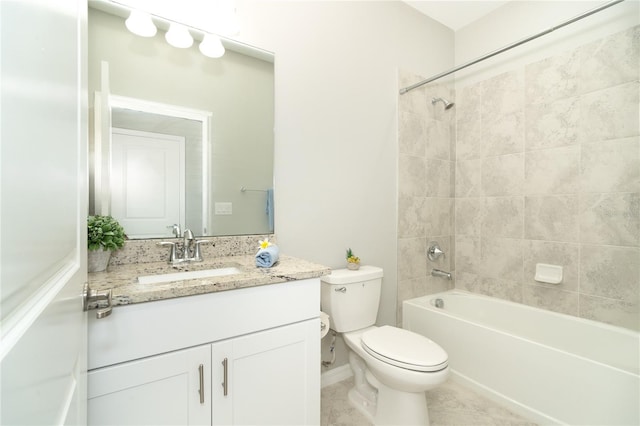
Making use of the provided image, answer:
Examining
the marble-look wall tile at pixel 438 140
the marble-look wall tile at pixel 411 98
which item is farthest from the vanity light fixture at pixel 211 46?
the marble-look wall tile at pixel 438 140

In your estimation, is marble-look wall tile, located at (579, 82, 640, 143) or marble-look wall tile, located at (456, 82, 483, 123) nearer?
marble-look wall tile, located at (579, 82, 640, 143)

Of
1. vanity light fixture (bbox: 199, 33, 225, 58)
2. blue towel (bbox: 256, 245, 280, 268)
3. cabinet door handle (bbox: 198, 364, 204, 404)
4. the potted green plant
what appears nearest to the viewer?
cabinet door handle (bbox: 198, 364, 204, 404)

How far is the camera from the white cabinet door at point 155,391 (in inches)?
33.9

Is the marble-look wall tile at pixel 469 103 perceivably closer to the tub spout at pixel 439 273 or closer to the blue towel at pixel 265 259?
the tub spout at pixel 439 273

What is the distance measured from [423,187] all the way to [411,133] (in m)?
0.44

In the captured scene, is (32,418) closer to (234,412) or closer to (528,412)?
(234,412)

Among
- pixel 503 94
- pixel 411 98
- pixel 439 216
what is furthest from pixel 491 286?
pixel 411 98

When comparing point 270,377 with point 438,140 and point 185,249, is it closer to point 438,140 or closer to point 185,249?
point 185,249

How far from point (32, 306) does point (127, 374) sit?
819mm

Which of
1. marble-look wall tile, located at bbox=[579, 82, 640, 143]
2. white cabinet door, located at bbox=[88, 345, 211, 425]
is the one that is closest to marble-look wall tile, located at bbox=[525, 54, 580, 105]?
marble-look wall tile, located at bbox=[579, 82, 640, 143]

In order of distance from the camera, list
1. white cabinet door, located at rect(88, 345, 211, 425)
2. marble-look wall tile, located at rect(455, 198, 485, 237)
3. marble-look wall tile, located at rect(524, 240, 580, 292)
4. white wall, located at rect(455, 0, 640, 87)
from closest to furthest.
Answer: white cabinet door, located at rect(88, 345, 211, 425)
white wall, located at rect(455, 0, 640, 87)
marble-look wall tile, located at rect(524, 240, 580, 292)
marble-look wall tile, located at rect(455, 198, 485, 237)

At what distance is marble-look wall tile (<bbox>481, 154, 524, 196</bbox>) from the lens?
2.19 m

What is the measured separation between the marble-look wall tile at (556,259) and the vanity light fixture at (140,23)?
104 inches

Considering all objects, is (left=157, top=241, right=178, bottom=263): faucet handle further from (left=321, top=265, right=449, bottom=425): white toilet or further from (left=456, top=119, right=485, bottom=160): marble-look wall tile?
(left=456, top=119, right=485, bottom=160): marble-look wall tile
